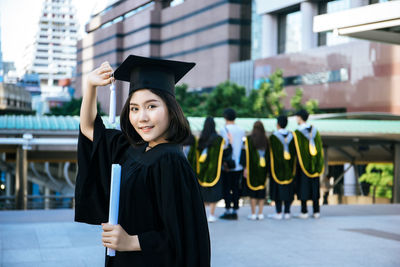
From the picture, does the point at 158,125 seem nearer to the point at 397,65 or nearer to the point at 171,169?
the point at 171,169

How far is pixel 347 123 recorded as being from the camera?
16875 mm

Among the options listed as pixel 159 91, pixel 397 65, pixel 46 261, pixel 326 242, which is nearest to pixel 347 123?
pixel 326 242

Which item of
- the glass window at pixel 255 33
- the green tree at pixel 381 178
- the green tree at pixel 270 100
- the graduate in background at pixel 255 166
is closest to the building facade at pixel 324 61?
the glass window at pixel 255 33

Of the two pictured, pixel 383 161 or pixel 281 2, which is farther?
pixel 281 2

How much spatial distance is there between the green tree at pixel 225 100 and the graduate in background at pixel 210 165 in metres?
26.2

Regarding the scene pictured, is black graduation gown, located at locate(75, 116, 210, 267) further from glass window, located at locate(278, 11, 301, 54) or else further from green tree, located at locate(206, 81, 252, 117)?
glass window, located at locate(278, 11, 301, 54)

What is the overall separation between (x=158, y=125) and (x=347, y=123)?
15.1 m

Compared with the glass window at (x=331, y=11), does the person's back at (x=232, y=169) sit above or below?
below

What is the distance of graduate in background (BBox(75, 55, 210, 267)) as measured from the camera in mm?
2275

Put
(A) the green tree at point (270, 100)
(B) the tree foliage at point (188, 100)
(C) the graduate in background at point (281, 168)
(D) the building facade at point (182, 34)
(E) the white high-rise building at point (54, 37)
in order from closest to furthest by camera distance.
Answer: (C) the graduate in background at point (281, 168) → (A) the green tree at point (270, 100) → (B) the tree foliage at point (188, 100) → (D) the building facade at point (182, 34) → (E) the white high-rise building at point (54, 37)

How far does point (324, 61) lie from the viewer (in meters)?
41.5

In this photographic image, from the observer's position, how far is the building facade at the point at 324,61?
36750mm

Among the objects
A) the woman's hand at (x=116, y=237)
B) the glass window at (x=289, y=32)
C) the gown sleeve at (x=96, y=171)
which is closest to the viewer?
the woman's hand at (x=116, y=237)

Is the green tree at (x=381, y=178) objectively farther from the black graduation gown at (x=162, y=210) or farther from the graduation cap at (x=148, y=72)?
the black graduation gown at (x=162, y=210)
